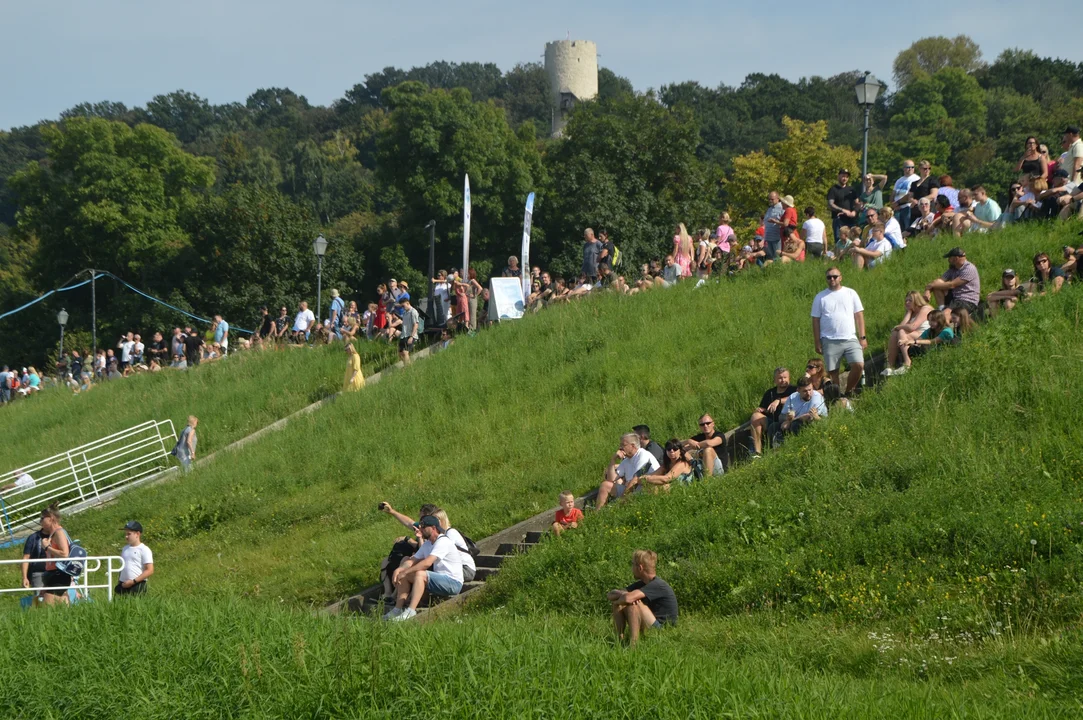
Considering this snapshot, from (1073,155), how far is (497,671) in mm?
14471

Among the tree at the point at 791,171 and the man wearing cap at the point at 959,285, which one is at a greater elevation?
the tree at the point at 791,171

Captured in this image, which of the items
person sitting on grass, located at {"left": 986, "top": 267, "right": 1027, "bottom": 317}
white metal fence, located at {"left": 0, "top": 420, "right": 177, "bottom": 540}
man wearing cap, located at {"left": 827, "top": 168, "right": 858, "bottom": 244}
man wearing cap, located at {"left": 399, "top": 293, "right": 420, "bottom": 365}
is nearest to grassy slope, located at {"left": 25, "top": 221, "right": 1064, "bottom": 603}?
man wearing cap, located at {"left": 827, "top": 168, "right": 858, "bottom": 244}

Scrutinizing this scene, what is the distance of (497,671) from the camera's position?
339 inches

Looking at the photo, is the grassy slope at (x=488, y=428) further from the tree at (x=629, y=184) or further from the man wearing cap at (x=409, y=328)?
the tree at (x=629, y=184)

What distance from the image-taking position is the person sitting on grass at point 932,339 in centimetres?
1549

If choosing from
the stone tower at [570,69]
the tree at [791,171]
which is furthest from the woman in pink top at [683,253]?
the stone tower at [570,69]

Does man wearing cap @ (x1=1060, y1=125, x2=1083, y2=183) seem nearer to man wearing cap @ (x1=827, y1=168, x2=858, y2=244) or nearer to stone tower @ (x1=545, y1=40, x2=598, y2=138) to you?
man wearing cap @ (x1=827, y1=168, x2=858, y2=244)

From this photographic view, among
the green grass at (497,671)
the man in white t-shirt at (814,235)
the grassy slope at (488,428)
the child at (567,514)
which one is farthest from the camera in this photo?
the man in white t-shirt at (814,235)

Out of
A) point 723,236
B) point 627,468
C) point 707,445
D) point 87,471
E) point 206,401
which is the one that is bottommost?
point 87,471

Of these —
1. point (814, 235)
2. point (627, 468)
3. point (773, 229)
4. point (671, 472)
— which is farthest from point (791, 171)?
point (671, 472)

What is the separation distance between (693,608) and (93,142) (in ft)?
188

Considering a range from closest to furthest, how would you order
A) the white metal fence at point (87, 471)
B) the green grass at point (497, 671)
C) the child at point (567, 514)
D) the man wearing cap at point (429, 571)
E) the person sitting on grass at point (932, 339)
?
the green grass at point (497, 671)
the man wearing cap at point (429, 571)
the child at point (567, 514)
the person sitting on grass at point (932, 339)
the white metal fence at point (87, 471)

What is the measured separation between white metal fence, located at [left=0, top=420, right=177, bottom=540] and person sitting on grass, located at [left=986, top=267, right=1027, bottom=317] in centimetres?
1657

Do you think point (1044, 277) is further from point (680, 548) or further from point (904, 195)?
point (680, 548)
